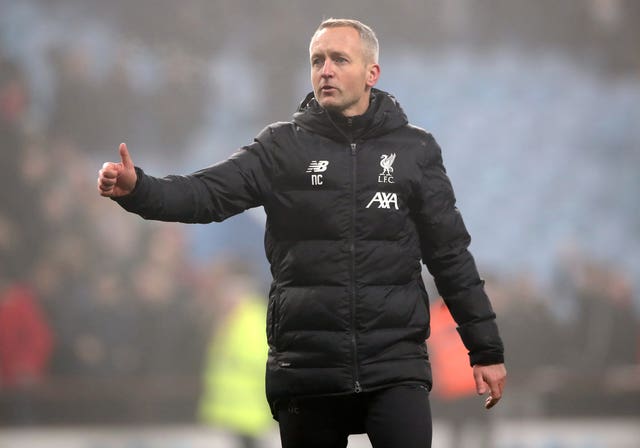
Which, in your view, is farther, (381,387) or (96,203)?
(96,203)

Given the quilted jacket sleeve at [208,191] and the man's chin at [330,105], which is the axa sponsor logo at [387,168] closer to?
A: the man's chin at [330,105]

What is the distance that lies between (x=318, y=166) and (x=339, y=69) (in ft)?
0.82

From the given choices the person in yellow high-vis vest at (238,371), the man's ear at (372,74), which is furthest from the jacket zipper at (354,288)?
the person in yellow high-vis vest at (238,371)

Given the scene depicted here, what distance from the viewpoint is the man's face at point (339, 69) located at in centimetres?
256

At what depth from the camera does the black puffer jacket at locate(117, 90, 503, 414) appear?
8.04ft

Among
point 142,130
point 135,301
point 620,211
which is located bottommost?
point 135,301

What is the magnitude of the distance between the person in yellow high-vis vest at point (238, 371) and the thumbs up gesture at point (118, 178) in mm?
3687

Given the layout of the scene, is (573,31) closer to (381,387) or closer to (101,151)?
(101,151)

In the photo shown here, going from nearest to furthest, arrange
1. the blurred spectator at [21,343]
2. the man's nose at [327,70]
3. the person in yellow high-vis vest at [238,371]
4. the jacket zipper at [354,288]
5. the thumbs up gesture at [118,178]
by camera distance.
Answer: the thumbs up gesture at [118,178] → the jacket zipper at [354,288] → the man's nose at [327,70] → the person in yellow high-vis vest at [238,371] → the blurred spectator at [21,343]

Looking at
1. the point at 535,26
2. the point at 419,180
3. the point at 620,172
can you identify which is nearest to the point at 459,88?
the point at 535,26

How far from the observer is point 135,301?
6465 millimetres

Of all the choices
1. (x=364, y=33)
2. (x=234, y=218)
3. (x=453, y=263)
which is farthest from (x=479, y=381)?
(x=234, y=218)

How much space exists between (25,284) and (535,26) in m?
3.52

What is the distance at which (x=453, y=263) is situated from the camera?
2.58 meters
